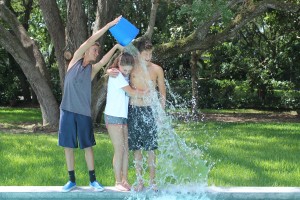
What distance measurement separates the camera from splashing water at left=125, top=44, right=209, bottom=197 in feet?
16.5

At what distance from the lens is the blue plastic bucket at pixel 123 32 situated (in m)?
4.92

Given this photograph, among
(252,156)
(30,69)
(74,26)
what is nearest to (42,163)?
(252,156)

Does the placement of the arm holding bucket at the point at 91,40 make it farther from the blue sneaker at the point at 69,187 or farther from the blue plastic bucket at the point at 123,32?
the blue sneaker at the point at 69,187

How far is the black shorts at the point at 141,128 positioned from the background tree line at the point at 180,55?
21.1 ft

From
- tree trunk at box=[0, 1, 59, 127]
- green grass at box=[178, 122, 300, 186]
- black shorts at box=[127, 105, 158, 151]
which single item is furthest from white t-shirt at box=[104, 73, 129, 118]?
tree trunk at box=[0, 1, 59, 127]

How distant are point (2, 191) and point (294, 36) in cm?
1497

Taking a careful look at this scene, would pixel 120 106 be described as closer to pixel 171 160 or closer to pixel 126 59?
pixel 126 59

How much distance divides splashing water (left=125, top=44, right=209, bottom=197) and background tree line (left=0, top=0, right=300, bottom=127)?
5268 millimetres

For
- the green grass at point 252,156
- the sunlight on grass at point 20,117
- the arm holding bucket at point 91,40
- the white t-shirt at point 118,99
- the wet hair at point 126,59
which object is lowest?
the green grass at point 252,156

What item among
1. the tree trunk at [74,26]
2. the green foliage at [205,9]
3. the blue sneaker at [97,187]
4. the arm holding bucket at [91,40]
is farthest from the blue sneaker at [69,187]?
the tree trunk at [74,26]

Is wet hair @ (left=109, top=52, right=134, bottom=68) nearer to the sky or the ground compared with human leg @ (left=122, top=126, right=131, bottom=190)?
nearer to the sky

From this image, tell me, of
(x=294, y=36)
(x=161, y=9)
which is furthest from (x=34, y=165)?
(x=294, y=36)

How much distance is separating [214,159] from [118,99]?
A: 9.59 feet

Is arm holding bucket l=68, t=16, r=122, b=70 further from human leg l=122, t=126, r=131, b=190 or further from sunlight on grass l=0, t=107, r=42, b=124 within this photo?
sunlight on grass l=0, t=107, r=42, b=124
